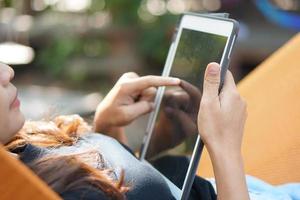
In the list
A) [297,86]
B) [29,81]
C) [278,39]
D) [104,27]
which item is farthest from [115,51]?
[297,86]

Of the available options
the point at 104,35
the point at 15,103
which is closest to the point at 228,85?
the point at 15,103

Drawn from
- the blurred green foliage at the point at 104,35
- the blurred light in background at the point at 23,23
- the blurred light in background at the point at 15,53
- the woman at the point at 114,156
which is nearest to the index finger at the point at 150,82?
the woman at the point at 114,156

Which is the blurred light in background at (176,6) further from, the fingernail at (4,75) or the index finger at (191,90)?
the fingernail at (4,75)

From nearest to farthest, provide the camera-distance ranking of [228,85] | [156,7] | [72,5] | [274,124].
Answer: [228,85] → [274,124] → [156,7] → [72,5]

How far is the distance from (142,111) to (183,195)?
36 centimetres

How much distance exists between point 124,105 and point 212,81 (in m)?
0.43

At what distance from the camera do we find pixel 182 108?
141 cm

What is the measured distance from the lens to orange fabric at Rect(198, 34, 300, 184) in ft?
5.32

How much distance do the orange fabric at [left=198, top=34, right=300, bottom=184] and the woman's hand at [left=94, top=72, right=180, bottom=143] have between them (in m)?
0.28

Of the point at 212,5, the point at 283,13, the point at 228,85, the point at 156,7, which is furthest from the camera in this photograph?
the point at 212,5

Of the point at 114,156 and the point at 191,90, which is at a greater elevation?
the point at 191,90

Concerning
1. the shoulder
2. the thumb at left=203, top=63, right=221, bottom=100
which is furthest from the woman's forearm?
the shoulder

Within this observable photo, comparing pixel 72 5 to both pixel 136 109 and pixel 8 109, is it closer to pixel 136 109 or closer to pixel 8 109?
pixel 136 109

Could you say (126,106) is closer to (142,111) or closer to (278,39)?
(142,111)
